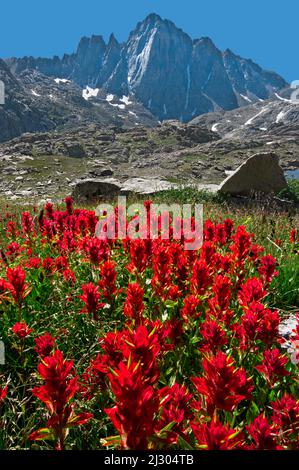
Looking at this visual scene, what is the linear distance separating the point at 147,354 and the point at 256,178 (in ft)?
65.1

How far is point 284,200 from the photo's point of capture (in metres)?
20.3

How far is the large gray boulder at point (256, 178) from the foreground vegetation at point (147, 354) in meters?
14.8

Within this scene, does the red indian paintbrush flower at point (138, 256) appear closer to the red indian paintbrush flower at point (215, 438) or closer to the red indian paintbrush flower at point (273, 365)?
the red indian paintbrush flower at point (273, 365)

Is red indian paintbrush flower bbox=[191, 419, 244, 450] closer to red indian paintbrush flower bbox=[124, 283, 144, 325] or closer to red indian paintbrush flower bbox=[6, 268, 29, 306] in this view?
red indian paintbrush flower bbox=[124, 283, 144, 325]

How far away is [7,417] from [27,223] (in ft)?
10.2

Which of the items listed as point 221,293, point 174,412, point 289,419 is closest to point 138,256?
point 221,293

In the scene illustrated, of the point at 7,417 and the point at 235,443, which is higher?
the point at 235,443

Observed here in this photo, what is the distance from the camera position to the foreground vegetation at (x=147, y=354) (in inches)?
58.2

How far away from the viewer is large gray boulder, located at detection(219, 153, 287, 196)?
1977 centimetres

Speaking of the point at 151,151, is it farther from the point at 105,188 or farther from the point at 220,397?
the point at 220,397

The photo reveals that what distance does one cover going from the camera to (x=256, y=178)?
20312mm

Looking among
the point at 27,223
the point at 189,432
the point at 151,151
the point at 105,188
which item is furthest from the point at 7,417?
the point at 151,151

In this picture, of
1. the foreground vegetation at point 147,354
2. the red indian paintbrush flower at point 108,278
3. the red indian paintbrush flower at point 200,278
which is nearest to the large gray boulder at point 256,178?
the foreground vegetation at point 147,354

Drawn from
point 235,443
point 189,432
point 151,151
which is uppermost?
point 151,151
